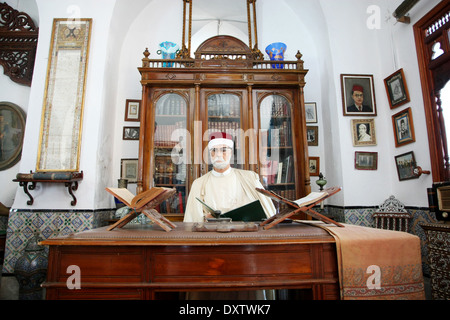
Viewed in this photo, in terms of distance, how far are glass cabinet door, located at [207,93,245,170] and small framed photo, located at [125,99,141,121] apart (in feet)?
3.79

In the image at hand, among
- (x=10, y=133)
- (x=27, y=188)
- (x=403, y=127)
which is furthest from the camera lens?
(x=10, y=133)

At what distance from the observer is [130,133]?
393 centimetres

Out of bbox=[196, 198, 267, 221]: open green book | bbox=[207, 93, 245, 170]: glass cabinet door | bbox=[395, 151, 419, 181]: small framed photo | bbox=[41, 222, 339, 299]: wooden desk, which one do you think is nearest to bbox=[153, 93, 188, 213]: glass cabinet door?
bbox=[207, 93, 245, 170]: glass cabinet door

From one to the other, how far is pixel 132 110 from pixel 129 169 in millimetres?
893

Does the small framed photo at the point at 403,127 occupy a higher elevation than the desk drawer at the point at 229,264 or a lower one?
higher

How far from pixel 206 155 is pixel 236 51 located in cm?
149

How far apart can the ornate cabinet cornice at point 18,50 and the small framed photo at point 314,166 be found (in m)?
4.21

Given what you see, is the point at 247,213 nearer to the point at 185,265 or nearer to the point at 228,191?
the point at 185,265

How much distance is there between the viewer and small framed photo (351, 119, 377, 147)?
350 centimetres

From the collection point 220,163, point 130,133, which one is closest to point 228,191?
point 220,163

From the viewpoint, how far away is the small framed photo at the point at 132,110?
3.97 meters

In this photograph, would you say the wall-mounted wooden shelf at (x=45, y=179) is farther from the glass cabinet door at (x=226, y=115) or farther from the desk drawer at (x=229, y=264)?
the desk drawer at (x=229, y=264)

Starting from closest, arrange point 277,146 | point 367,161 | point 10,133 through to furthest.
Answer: point 367,161, point 277,146, point 10,133

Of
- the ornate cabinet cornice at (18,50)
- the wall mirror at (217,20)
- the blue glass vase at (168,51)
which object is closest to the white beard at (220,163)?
the blue glass vase at (168,51)
